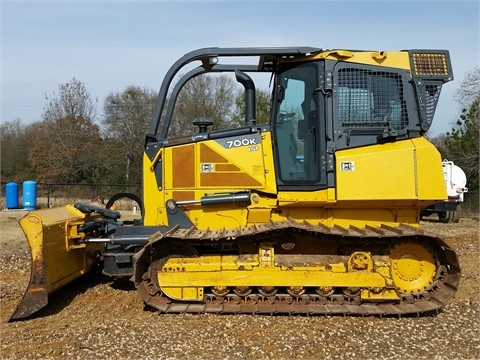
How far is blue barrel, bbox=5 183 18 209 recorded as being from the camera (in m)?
22.0

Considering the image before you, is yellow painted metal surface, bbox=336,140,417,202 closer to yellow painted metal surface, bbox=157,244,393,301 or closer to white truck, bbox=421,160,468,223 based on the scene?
yellow painted metal surface, bbox=157,244,393,301

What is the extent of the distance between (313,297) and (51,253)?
341 cm

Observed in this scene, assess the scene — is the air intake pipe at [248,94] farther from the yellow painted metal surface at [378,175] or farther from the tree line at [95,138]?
the tree line at [95,138]

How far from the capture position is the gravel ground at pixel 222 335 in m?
4.56

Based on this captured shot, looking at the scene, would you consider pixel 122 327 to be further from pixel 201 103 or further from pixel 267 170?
pixel 201 103

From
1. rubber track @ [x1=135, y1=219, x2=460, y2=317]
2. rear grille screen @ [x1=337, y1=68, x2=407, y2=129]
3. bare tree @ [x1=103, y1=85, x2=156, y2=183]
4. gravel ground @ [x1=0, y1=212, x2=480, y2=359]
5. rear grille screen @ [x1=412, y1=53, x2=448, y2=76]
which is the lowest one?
gravel ground @ [x1=0, y1=212, x2=480, y2=359]

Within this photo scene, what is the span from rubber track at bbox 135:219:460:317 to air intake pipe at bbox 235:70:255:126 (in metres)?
1.65

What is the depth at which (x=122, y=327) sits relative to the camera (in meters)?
5.20

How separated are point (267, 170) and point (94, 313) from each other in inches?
113

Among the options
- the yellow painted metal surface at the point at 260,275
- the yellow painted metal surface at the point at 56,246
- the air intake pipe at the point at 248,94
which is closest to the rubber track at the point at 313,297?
the yellow painted metal surface at the point at 260,275

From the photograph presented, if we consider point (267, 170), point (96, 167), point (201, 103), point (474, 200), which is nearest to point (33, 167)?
point (96, 167)

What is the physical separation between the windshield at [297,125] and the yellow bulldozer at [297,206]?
0.04ft

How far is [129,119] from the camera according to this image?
36.6 metres

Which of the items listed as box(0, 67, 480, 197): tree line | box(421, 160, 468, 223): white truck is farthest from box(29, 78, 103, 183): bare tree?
box(421, 160, 468, 223): white truck
